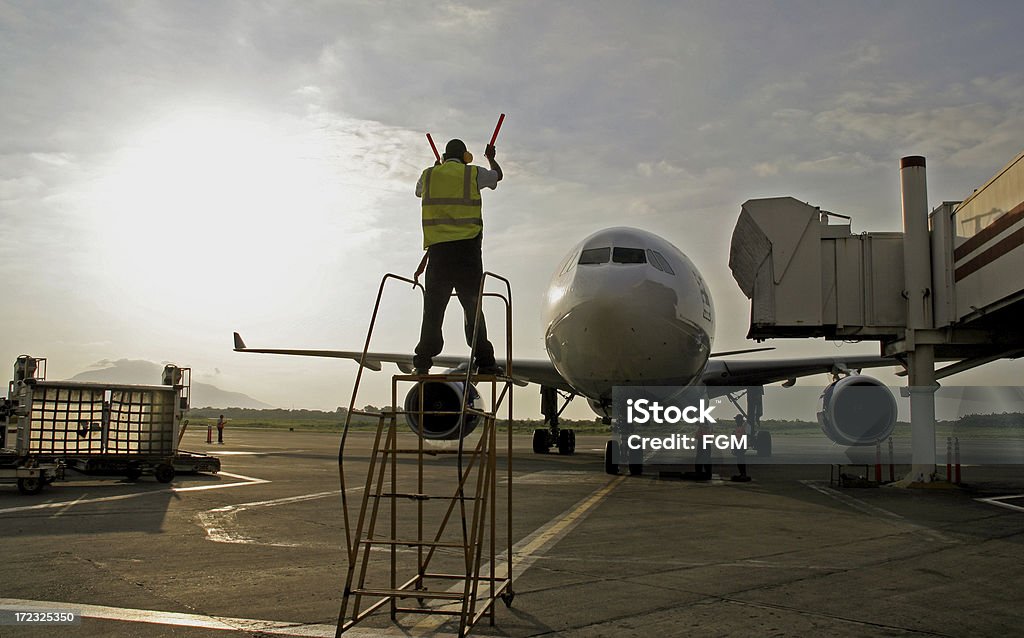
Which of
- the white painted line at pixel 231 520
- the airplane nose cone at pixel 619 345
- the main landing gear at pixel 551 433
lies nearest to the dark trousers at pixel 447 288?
the white painted line at pixel 231 520

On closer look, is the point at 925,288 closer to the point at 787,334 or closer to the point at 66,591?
the point at 787,334

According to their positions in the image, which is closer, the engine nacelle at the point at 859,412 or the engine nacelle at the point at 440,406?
the engine nacelle at the point at 440,406

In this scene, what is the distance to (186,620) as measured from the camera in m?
4.52

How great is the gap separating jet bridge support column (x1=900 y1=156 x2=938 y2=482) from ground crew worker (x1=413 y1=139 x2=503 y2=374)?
32.7 feet

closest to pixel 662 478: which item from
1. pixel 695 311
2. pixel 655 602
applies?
pixel 695 311

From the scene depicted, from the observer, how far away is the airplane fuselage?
41.6 feet

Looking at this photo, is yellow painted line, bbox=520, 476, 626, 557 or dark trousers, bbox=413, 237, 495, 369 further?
yellow painted line, bbox=520, 476, 626, 557

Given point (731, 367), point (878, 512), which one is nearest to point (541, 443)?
point (731, 367)

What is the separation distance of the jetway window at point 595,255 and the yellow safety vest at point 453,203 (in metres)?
8.06

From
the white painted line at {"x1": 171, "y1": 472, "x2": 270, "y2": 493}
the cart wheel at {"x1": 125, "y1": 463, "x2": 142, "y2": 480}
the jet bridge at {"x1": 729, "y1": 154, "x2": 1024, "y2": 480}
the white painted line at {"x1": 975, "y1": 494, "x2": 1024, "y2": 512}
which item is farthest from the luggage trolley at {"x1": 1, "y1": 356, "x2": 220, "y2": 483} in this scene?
the white painted line at {"x1": 975, "y1": 494, "x2": 1024, "y2": 512}

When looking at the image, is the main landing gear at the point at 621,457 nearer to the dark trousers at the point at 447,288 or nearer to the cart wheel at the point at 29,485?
the cart wheel at the point at 29,485

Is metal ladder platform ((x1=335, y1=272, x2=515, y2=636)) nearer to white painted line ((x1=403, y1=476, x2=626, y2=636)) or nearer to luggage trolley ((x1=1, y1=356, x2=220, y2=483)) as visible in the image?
white painted line ((x1=403, y1=476, x2=626, y2=636))

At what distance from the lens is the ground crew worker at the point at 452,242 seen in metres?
5.44

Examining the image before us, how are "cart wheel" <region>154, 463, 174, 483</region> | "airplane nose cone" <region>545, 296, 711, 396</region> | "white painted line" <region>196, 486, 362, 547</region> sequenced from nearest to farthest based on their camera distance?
"white painted line" <region>196, 486, 362, 547</region> < "airplane nose cone" <region>545, 296, 711, 396</region> < "cart wheel" <region>154, 463, 174, 483</region>
